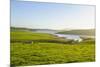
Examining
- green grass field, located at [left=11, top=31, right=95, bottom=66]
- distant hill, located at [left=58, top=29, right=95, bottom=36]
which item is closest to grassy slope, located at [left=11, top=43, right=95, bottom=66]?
green grass field, located at [left=11, top=31, right=95, bottom=66]

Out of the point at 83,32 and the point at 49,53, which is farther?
the point at 83,32

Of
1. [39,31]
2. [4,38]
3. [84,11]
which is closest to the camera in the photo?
[4,38]

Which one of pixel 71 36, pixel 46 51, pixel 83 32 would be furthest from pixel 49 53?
pixel 83 32

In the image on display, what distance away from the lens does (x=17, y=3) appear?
239 cm

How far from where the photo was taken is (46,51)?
8.21 feet

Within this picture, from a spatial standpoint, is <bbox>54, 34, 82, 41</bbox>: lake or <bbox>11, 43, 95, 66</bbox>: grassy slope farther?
<bbox>54, 34, 82, 41</bbox>: lake

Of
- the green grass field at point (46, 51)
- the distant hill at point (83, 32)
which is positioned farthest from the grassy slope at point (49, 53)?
the distant hill at point (83, 32)

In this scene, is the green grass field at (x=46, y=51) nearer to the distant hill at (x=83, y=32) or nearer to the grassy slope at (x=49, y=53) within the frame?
the grassy slope at (x=49, y=53)

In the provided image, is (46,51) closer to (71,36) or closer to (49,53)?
(49,53)

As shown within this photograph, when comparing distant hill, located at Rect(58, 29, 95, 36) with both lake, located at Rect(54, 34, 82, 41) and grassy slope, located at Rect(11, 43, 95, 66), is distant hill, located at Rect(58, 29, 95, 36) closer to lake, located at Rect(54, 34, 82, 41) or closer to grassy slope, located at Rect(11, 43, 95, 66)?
lake, located at Rect(54, 34, 82, 41)

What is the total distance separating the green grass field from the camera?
2.40 meters

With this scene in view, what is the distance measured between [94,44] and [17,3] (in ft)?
3.76
